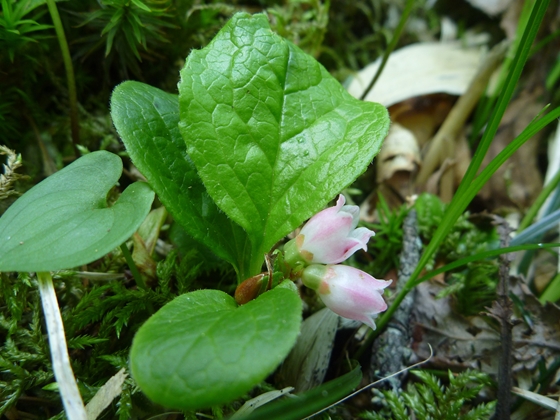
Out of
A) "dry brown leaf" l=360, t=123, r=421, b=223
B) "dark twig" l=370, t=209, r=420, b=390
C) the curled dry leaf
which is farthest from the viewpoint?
the curled dry leaf

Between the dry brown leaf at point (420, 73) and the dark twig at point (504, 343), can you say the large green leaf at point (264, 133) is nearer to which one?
the dark twig at point (504, 343)

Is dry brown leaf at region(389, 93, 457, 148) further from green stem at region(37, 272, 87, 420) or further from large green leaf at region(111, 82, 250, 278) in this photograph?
green stem at region(37, 272, 87, 420)

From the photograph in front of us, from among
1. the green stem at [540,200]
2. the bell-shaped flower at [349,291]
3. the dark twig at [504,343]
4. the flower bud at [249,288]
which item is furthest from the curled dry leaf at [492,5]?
the flower bud at [249,288]

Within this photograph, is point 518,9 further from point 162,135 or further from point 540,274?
point 162,135

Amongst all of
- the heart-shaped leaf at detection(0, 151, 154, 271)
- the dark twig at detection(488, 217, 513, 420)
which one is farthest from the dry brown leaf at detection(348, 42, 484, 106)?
the heart-shaped leaf at detection(0, 151, 154, 271)

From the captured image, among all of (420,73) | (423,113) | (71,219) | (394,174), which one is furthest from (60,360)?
(420,73)
